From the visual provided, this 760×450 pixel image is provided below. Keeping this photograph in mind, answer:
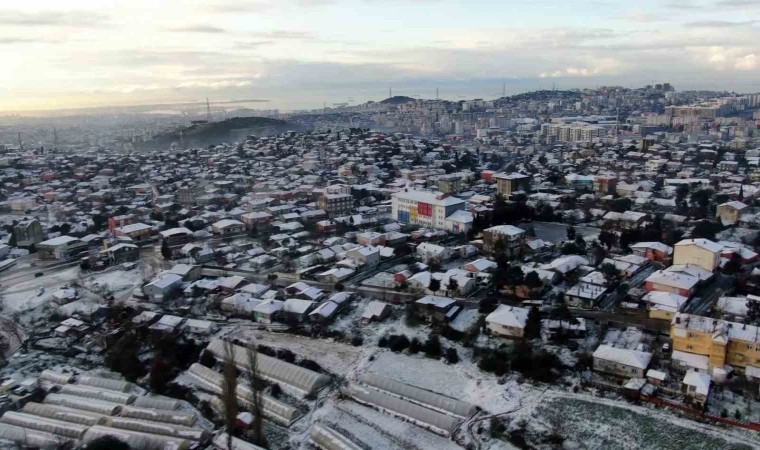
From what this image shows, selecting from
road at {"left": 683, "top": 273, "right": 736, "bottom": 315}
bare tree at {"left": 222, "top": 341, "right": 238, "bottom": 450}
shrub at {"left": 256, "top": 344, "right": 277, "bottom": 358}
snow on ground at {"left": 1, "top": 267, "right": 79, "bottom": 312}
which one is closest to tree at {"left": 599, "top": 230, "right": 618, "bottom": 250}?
road at {"left": 683, "top": 273, "right": 736, "bottom": 315}

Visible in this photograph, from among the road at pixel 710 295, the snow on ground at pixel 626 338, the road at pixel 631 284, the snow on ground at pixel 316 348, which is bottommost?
the snow on ground at pixel 316 348

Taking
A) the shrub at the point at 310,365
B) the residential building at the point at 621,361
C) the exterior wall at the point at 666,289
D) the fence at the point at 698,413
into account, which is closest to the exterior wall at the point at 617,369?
the residential building at the point at 621,361

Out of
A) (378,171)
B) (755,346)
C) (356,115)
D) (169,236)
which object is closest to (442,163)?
(378,171)

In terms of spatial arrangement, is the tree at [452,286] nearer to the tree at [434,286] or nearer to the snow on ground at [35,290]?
the tree at [434,286]

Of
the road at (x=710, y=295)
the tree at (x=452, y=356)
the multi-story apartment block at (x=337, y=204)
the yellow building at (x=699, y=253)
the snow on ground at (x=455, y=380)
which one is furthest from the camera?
the multi-story apartment block at (x=337, y=204)

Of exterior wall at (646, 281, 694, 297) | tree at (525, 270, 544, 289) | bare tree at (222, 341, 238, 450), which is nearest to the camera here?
bare tree at (222, 341, 238, 450)

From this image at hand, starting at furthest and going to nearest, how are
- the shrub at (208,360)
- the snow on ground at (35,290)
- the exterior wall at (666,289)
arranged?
1. the snow on ground at (35,290)
2. the exterior wall at (666,289)
3. the shrub at (208,360)

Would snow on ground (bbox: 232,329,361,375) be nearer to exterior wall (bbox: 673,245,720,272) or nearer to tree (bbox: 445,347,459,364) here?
tree (bbox: 445,347,459,364)
